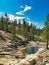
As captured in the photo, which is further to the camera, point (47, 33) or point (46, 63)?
point (47, 33)

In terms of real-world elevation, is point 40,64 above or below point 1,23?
below

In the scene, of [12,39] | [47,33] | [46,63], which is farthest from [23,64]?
[12,39]

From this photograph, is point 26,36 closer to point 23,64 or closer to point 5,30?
point 5,30

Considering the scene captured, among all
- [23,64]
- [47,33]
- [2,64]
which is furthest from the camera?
[47,33]

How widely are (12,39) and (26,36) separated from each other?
32018mm

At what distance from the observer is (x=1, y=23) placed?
125688 mm

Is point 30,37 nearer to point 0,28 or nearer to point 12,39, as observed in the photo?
point 0,28

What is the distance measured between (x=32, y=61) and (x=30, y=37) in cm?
9590

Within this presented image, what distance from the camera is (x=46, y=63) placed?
111ft

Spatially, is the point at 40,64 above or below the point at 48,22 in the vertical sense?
below

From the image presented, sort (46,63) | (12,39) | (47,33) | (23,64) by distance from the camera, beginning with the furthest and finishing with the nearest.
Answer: (12,39), (47,33), (23,64), (46,63)

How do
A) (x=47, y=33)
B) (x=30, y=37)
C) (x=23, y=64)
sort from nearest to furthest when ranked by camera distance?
1. (x=23, y=64)
2. (x=47, y=33)
3. (x=30, y=37)

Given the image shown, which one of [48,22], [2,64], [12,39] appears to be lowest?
[2,64]

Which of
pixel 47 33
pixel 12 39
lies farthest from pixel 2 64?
pixel 12 39
